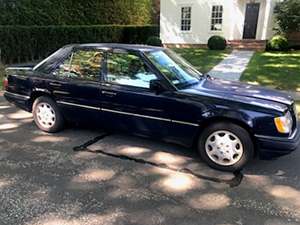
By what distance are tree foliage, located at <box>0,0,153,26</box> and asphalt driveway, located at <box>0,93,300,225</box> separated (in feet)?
32.3

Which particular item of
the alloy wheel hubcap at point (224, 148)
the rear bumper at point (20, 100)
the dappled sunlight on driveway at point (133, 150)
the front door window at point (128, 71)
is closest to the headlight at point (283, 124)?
the alloy wheel hubcap at point (224, 148)

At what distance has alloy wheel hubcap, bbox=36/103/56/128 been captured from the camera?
5.27m

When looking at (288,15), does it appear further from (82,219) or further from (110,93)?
(82,219)

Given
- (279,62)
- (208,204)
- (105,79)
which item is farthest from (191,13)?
(208,204)

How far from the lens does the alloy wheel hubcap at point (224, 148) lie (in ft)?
12.9

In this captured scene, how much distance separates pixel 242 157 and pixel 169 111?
1055 mm

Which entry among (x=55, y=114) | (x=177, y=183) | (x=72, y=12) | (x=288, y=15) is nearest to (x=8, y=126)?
(x=55, y=114)

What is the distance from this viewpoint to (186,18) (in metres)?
21.4

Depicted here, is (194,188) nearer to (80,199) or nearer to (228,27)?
(80,199)

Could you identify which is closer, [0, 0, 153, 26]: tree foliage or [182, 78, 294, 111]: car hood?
[182, 78, 294, 111]: car hood

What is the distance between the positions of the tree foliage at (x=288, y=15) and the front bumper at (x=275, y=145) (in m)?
15.7

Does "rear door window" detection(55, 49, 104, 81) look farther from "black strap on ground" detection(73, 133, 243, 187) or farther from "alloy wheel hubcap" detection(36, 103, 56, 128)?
"black strap on ground" detection(73, 133, 243, 187)

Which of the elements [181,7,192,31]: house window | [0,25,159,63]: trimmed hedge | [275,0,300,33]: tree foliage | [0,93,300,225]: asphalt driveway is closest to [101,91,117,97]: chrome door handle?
[0,93,300,225]: asphalt driveway

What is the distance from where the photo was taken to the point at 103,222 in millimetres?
2979
